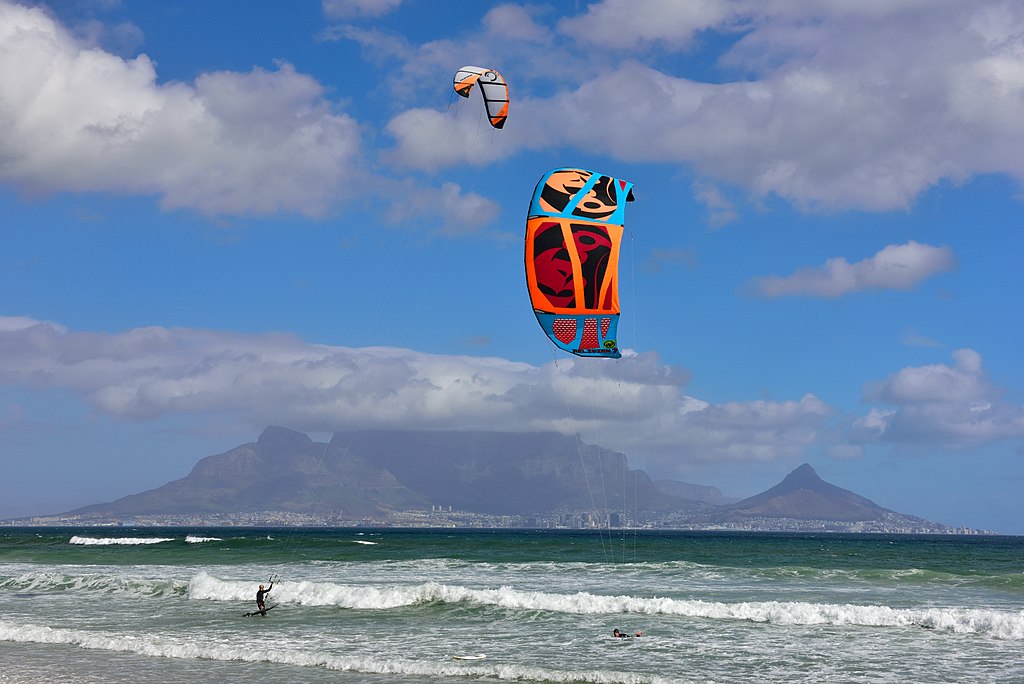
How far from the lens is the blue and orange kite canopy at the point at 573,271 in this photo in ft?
65.5

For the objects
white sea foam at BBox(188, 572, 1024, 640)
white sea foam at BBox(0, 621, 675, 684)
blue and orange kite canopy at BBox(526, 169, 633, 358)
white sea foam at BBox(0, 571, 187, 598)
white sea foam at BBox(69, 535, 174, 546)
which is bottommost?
white sea foam at BBox(69, 535, 174, 546)

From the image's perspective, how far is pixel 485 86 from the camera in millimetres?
20547

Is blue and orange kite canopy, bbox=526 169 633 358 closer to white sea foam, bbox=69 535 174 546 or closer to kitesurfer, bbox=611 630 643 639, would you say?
kitesurfer, bbox=611 630 643 639

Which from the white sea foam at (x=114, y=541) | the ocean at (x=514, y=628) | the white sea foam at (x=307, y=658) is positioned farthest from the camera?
the white sea foam at (x=114, y=541)

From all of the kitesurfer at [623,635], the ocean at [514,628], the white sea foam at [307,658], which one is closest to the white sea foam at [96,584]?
the ocean at [514,628]

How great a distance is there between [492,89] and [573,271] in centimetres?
436

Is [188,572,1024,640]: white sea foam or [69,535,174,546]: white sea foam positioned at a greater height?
[188,572,1024,640]: white sea foam

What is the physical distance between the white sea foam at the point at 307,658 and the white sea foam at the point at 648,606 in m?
6.89

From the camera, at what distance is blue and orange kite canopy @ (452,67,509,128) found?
66.9 feet

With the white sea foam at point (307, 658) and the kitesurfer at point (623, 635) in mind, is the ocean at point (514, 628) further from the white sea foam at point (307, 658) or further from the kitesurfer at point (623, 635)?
the kitesurfer at point (623, 635)

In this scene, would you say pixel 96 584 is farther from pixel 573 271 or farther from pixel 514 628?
pixel 573 271

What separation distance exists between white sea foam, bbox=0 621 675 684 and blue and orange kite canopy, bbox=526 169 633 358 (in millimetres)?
6572

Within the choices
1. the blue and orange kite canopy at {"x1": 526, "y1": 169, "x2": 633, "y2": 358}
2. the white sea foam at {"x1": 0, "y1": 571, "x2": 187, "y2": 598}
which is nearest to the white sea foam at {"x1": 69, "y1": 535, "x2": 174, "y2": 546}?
the white sea foam at {"x1": 0, "y1": 571, "x2": 187, "y2": 598}

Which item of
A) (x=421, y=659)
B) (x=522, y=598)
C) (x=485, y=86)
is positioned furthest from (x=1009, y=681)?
(x=485, y=86)
